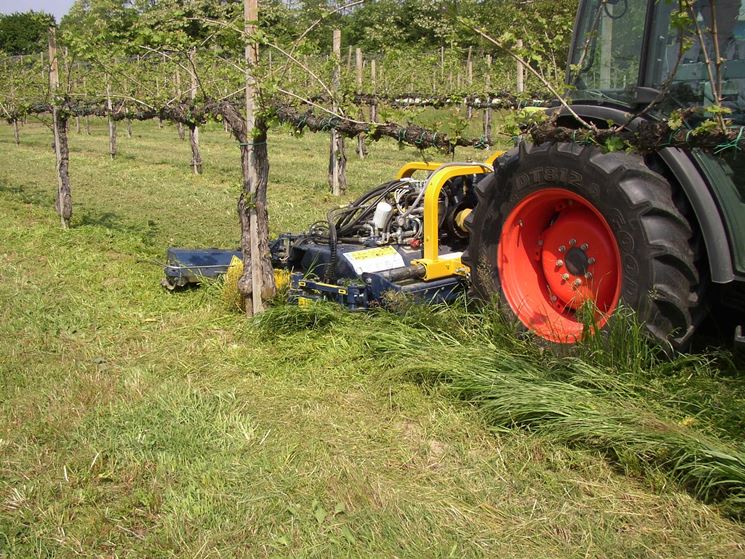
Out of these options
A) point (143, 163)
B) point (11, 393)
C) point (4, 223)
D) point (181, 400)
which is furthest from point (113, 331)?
point (143, 163)

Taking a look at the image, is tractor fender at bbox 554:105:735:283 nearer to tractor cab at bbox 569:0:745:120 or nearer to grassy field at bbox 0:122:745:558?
tractor cab at bbox 569:0:745:120

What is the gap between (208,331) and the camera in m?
5.35

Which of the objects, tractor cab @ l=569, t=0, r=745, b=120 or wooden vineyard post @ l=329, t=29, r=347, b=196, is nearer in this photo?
tractor cab @ l=569, t=0, r=745, b=120

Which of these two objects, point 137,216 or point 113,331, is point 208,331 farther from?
point 137,216

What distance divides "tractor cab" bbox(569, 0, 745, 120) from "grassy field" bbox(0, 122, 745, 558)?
1.35m

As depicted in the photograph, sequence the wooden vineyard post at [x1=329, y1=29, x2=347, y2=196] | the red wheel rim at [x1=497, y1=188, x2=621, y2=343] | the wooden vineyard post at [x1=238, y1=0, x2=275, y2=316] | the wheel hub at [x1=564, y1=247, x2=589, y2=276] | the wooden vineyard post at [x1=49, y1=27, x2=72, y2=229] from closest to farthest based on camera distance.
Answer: the red wheel rim at [x1=497, y1=188, x2=621, y2=343], the wheel hub at [x1=564, y1=247, x2=589, y2=276], the wooden vineyard post at [x1=238, y1=0, x2=275, y2=316], the wooden vineyard post at [x1=49, y1=27, x2=72, y2=229], the wooden vineyard post at [x1=329, y1=29, x2=347, y2=196]

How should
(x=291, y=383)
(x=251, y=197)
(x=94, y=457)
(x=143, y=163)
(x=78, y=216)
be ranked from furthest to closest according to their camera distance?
(x=143, y=163) < (x=78, y=216) < (x=251, y=197) < (x=291, y=383) < (x=94, y=457)

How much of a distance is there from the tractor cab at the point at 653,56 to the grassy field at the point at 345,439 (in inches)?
53.1

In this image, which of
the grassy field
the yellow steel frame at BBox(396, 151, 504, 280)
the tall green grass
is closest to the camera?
the grassy field

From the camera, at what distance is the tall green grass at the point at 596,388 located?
3.13m

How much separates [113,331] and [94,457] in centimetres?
203

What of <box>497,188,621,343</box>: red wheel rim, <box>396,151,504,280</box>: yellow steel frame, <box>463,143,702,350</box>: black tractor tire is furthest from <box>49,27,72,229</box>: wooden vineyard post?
<box>463,143,702,350</box>: black tractor tire

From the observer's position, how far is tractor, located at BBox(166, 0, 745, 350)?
363 cm

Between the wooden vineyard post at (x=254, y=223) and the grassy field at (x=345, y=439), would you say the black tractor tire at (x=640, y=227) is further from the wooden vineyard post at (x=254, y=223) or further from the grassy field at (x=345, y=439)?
the wooden vineyard post at (x=254, y=223)
